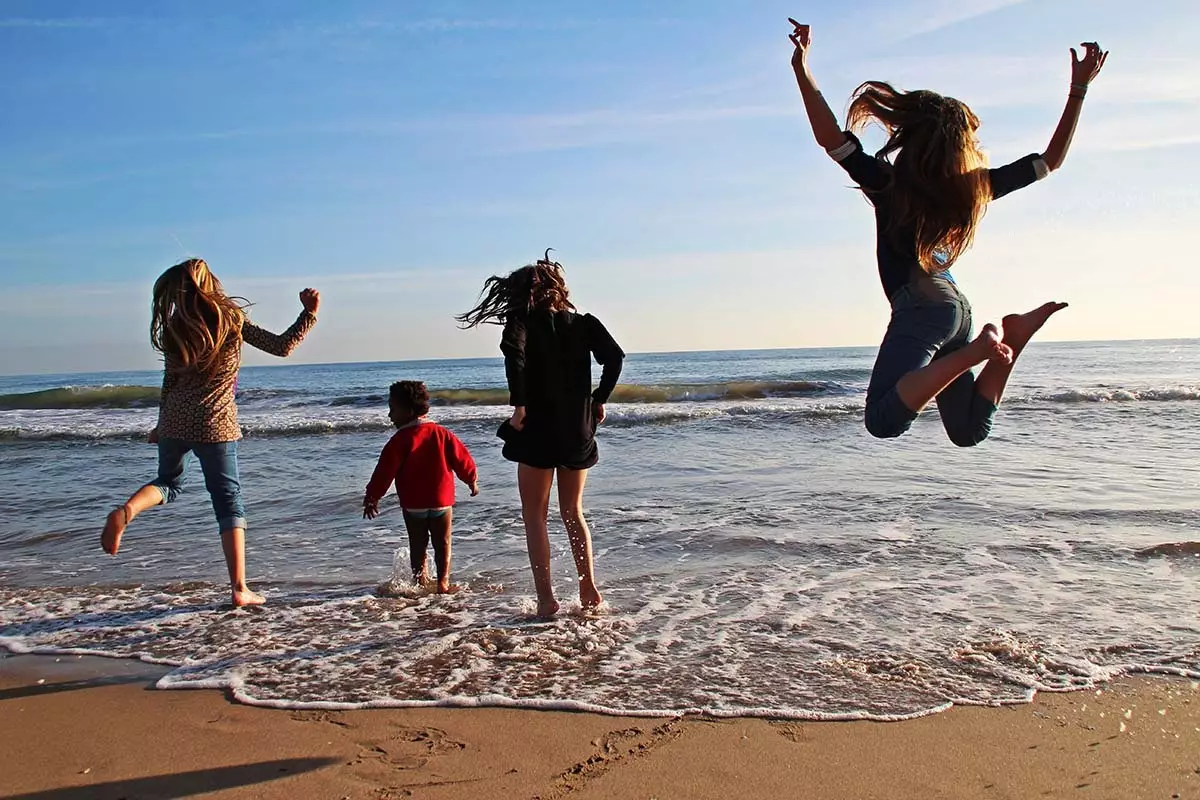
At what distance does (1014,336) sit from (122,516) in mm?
4217

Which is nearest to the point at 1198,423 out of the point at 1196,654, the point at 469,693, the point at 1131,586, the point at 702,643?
the point at 1131,586

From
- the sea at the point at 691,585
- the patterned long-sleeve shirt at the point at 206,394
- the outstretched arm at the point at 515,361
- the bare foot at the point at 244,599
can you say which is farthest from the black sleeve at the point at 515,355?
the bare foot at the point at 244,599

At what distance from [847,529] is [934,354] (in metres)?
3.02

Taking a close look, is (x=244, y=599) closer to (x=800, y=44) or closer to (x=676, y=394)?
(x=800, y=44)

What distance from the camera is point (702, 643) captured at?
13.2ft

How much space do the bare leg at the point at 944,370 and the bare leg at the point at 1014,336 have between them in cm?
22

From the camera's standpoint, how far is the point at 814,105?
353 cm

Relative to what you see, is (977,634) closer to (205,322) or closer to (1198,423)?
(205,322)

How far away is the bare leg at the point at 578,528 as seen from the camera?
4.60 meters

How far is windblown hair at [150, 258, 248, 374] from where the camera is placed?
15.2ft

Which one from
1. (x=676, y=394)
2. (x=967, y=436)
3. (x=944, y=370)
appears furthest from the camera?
(x=676, y=394)

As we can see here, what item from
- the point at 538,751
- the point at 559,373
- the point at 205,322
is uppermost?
the point at 205,322

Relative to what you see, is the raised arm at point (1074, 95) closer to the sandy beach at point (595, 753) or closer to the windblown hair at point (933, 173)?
the windblown hair at point (933, 173)

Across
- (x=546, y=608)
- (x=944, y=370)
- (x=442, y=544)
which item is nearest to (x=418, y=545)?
(x=442, y=544)
